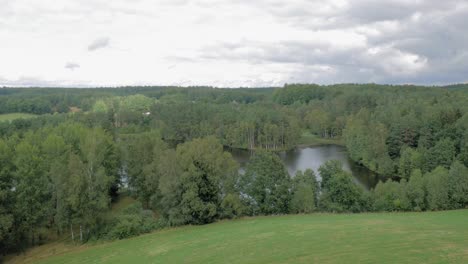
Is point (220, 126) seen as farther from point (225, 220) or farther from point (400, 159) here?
point (225, 220)

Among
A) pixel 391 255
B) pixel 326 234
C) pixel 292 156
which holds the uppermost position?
pixel 391 255

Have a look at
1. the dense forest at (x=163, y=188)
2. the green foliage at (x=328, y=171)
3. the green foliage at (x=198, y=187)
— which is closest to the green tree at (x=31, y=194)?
the dense forest at (x=163, y=188)

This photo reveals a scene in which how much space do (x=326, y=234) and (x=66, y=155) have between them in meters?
28.7

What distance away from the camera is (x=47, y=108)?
131m

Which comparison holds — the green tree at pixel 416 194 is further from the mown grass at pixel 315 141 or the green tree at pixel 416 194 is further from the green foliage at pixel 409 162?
the mown grass at pixel 315 141

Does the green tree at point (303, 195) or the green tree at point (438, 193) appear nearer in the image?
the green tree at point (303, 195)

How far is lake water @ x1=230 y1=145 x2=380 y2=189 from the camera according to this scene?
59.3 metres

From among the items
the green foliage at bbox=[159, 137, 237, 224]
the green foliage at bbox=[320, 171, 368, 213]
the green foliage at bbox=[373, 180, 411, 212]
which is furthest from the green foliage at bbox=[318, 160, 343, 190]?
the green foliage at bbox=[159, 137, 237, 224]

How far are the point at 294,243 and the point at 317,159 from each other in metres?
54.6

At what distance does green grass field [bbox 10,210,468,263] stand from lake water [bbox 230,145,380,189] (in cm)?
2737

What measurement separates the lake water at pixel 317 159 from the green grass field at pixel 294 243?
2737 centimetres

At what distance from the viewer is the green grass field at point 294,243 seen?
57.5 ft

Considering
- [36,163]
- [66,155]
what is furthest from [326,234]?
[66,155]

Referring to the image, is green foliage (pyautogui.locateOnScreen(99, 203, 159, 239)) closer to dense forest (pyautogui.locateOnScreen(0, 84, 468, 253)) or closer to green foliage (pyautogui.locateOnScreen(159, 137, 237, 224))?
dense forest (pyautogui.locateOnScreen(0, 84, 468, 253))
